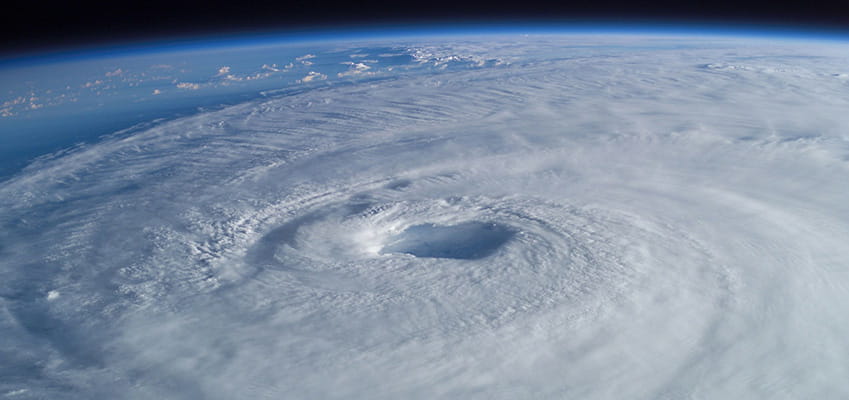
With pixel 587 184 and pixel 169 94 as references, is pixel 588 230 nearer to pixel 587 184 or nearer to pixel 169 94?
pixel 587 184

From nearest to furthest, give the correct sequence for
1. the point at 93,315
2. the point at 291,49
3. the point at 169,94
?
1. the point at 93,315
2. the point at 169,94
3. the point at 291,49

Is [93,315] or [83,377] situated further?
[93,315]

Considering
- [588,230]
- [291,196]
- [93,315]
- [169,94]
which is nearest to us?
[93,315]

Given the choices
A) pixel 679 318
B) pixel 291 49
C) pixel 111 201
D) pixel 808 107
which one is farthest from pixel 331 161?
pixel 291 49

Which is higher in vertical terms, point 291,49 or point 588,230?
point 291,49

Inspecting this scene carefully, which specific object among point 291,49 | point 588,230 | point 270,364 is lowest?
point 270,364

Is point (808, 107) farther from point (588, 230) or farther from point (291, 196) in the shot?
point (291, 196)
